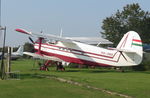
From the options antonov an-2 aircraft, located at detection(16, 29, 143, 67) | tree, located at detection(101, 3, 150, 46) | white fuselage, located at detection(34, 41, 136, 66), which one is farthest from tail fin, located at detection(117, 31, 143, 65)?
tree, located at detection(101, 3, 150, 46)

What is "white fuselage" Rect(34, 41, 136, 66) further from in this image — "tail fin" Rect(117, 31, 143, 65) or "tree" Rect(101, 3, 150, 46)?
"tree" Rect(101, 3, 150, 46)

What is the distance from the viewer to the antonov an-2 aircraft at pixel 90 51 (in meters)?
28.6

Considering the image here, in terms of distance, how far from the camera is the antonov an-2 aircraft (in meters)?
28.6

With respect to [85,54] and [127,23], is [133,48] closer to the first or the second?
[85,54]

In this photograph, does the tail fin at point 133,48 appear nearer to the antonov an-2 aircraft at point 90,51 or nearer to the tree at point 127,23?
the antonov an-2 aircraft at point 90,51

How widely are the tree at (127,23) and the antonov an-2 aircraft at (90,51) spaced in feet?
126

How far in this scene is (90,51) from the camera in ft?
99.0

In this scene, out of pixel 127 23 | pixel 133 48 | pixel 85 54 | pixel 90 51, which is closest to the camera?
pixel 133 48

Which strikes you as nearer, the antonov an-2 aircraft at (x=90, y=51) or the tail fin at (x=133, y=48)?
the tail fin at (x=133, y=48)

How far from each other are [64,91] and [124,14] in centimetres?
6371

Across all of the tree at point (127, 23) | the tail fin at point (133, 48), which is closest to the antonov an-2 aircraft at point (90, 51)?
the tail fin at point (133, 48)

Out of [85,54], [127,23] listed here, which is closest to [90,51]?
[85,54]

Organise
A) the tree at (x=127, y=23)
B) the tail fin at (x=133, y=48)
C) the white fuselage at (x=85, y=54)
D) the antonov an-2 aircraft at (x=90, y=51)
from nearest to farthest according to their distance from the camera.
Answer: the tail fin at (x=133, y=48) → the antonov an-2 aircraft at (x=90, y=51) → the white fuselage at (x=85, y=54) → the tree at (x=127, y=23)

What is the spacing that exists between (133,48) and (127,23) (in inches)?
1836
